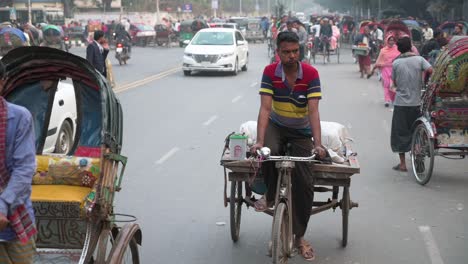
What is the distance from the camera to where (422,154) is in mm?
9641

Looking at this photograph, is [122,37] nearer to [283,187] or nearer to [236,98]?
[236,98]

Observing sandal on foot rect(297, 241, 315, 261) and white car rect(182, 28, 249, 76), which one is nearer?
sandal on foot rect(297, 241, 315, 261)

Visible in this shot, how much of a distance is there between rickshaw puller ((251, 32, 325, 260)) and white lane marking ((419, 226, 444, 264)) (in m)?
1.26

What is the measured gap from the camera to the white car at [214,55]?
25.5 meters

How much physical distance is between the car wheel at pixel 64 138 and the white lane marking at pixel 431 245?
5.11 meters

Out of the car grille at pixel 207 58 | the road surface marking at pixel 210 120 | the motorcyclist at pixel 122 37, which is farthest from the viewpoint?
the motorcyclist at pixel 122 37

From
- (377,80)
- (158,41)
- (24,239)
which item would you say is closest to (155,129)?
(24,239)

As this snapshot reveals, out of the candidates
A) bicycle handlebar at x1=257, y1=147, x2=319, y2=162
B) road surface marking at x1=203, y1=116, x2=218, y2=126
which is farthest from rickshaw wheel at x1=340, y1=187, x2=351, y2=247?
road surface marking at x1=203, y1=116, x2=218, y2=126

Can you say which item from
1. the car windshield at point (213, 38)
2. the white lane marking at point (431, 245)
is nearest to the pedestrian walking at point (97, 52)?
the white lane marking at point (431, 245)

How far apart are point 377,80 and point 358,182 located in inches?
602

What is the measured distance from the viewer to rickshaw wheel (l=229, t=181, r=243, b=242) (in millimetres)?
6754

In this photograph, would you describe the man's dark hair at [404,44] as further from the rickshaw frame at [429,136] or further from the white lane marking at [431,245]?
the white lane marking at [431,245]

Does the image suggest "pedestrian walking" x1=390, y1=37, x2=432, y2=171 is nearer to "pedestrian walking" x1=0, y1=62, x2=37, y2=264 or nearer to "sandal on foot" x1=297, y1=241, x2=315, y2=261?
"sandal on foot" x1=297, y1=241, x2=315, y2=261

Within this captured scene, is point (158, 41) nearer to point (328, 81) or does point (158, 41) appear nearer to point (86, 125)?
point (328, 81)
